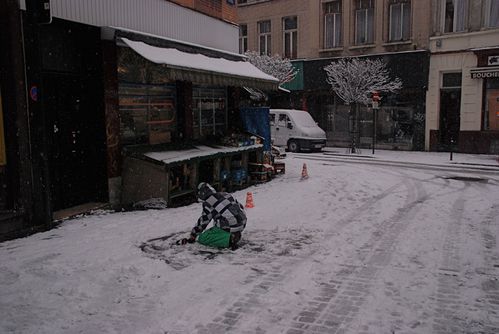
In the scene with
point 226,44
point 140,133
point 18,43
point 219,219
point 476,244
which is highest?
point 226,44

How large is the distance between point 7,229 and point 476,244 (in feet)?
24.8

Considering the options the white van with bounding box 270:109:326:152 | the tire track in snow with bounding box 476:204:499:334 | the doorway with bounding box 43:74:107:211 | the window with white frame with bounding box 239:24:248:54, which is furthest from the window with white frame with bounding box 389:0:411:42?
the doorway with bounding box 43:74:107:211

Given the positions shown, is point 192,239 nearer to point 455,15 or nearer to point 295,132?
point 295,132

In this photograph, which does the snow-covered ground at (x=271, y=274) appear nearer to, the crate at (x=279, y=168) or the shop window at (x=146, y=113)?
the shop window at (x=146, y=113)

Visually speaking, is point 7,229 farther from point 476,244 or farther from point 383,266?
point 476,244

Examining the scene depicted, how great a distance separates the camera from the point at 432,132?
75.7ft

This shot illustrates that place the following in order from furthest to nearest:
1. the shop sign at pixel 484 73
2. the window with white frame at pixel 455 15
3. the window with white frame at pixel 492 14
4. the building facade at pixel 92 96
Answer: the window with white frame at pixel 455 15 < the window with white frame at pixel 492 14 < the shop sign at pixel 484 73 < the building facade at pixel 92 96

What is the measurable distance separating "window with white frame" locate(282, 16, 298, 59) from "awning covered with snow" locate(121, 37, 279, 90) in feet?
49.5

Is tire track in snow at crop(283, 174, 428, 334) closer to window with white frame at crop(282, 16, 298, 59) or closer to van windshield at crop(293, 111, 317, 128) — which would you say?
van windshield at crop(293, 111, 317, 128)

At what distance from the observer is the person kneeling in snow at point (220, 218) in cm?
684

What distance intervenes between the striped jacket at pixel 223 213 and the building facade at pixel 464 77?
53.4 ft

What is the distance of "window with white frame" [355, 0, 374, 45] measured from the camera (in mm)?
25263

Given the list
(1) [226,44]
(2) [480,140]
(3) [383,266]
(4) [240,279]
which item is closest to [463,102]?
(2) [480,140]

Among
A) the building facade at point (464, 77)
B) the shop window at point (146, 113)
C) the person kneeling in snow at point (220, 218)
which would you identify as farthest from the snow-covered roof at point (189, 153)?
the building facade at point (464, 77)
